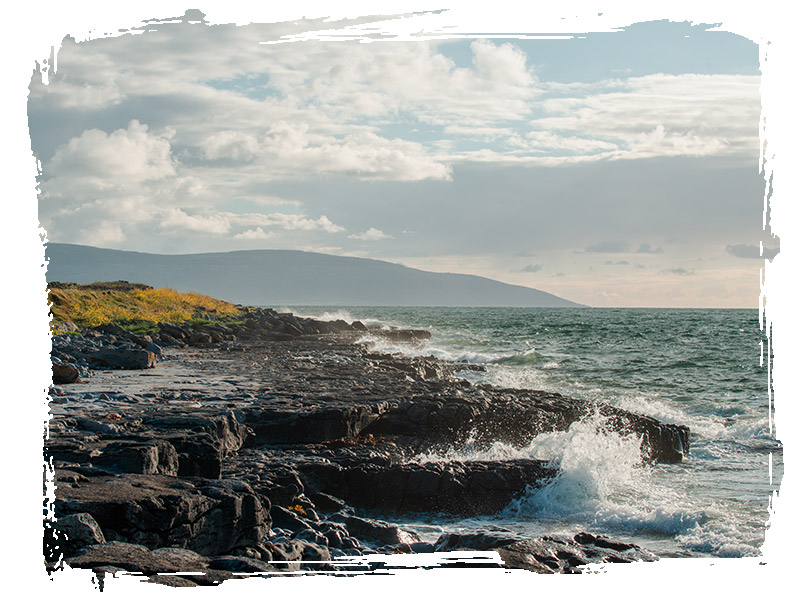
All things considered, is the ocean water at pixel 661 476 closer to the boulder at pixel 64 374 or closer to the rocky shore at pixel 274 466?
the rocky shore at pixel 274 466

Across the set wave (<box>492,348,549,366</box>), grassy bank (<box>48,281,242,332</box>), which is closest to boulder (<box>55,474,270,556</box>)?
grassy bank (<box>48,281,242,332</box>)

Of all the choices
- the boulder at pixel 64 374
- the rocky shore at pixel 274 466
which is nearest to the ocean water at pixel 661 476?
the rocky shore at pixel 274 466

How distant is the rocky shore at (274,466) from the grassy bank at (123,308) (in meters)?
7.40

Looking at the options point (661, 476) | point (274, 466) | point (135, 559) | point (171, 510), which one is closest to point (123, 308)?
point (274, 466)

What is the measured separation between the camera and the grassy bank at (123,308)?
28672mm

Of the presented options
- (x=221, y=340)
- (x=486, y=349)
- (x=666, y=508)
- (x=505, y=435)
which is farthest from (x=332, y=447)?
(x=486, y=349)

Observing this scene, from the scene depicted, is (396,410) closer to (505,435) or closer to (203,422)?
(505,435)

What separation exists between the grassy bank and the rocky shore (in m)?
7.40

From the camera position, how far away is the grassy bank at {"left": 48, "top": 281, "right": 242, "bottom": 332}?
94.1 feet

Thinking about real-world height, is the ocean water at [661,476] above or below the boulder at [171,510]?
below

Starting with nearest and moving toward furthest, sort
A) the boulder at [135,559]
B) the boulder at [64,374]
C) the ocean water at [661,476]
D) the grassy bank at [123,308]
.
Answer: the boulder at [135,559] → the ocean water at [661,476] → the boulder at [64,374] → the grassy bank at [123,308]

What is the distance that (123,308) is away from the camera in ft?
120

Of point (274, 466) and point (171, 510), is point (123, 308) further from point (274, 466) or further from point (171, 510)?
point (171, 510)

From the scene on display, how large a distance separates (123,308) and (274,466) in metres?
30.0
